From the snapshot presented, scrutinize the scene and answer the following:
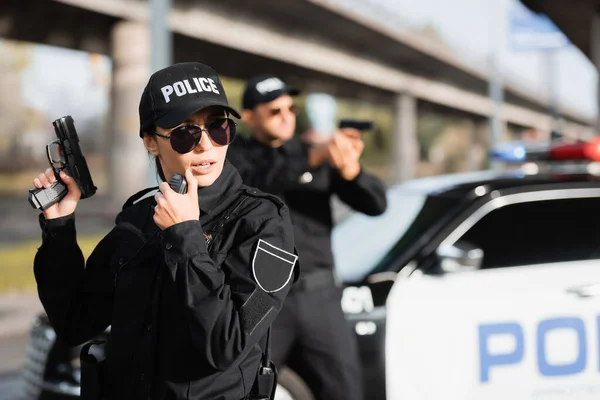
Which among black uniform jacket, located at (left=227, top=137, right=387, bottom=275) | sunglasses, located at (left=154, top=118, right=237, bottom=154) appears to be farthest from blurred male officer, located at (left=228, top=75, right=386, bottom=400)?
sunglasses, located at (left=154, top=118, right=237, bottom=154)

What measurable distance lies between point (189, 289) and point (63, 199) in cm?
56

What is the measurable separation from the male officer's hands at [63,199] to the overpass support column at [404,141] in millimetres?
38962

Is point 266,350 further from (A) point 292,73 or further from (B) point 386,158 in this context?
(B) point 386,158

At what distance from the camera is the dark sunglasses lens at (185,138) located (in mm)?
1890

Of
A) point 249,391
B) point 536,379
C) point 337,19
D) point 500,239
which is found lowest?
point 536,379

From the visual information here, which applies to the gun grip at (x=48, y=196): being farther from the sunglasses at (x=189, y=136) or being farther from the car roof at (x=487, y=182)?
the car roof at (x=487, y=182)

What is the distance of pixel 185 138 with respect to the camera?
189cm

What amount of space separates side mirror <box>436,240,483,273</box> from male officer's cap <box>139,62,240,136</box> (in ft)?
7.06

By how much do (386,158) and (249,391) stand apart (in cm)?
8539

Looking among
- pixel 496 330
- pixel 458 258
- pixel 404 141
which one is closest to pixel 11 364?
pixel 458 258

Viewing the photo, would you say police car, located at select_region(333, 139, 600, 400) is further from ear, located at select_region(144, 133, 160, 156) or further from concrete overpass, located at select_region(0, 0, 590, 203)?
concrete overpass, located at select_region(0, 0, 590, 203)

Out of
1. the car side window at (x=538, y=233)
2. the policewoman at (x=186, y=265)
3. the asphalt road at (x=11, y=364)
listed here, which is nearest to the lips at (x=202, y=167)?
the policewoman at (x=186, y=265)

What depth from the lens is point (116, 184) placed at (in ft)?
72.7

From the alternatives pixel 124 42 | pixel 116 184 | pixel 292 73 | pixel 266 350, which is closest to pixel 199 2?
pixel 124 42
